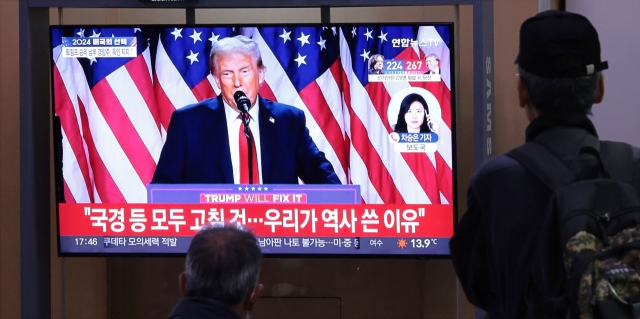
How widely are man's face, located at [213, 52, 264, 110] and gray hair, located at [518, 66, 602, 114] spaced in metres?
2.19

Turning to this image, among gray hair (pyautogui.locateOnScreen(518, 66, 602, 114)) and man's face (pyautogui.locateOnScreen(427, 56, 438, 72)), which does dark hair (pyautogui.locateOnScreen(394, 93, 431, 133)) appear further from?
gray hair (pyautogui.locateOnScreen(518, 66, 602, 114))

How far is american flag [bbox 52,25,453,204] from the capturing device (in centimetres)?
369

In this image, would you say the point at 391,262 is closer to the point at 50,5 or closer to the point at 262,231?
the point at 262,231

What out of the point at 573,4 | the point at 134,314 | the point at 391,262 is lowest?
the point at 134,314

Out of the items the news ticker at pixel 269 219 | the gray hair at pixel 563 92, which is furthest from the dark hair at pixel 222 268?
the news ticker at pixel 269 219

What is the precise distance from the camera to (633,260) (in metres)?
1.54

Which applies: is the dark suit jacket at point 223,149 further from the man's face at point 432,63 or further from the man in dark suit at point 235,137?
the man's face at point 432,63

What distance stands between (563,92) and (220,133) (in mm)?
2319

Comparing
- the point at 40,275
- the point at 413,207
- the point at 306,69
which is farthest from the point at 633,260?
the point at 40,275

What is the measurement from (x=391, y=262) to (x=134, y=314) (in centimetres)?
146

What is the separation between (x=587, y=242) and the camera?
1.54 metres

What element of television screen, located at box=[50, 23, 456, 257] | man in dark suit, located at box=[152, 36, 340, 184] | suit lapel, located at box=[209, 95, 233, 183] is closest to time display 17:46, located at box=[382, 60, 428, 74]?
television screen, located at box=[50, 23, 456, 257]

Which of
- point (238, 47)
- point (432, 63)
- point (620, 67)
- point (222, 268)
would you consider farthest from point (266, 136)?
point (222, 268)

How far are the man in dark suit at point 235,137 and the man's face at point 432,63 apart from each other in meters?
0.66
